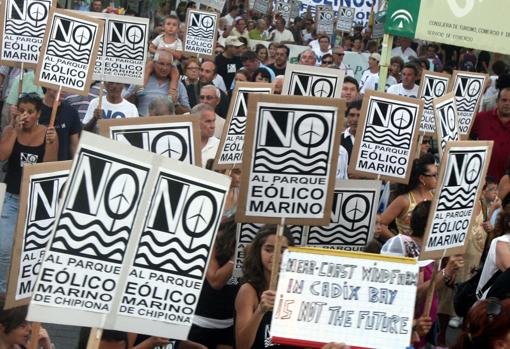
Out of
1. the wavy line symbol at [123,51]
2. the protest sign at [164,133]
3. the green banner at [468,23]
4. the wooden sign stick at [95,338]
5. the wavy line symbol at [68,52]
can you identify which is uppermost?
the green banner at [468,23]

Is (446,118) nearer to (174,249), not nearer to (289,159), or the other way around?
(289,159)

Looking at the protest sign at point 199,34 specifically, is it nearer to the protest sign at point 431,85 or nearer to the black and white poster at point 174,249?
the protest sign at point 431,85

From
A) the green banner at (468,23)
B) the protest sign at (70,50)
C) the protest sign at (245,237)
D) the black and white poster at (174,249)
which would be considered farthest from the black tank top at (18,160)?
the green banner at (468,23)

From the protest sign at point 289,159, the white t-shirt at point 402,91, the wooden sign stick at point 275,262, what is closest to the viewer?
the wooden sign stick at point 275,262

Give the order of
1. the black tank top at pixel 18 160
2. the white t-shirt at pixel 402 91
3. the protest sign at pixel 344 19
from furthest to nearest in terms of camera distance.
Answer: the protest sign at pixel 344 19 → the white t-shirt at pixel 402 91 → the black tank top at pixel 18 160

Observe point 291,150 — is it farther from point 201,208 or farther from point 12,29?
point 12,29

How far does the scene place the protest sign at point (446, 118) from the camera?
10.4 metres

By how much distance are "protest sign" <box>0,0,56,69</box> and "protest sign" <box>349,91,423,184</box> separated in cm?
363

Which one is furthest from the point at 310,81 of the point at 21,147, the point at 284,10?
the point at 284,10

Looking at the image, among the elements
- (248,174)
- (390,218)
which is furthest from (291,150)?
(390,218)

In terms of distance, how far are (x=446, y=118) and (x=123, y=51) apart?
4.31 m

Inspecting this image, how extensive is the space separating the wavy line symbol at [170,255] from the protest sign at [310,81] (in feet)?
Result: 20.3

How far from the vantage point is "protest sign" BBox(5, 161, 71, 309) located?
6.66 m

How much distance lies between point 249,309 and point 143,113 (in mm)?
7445
